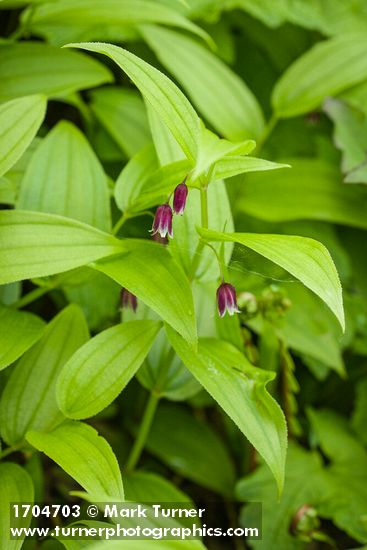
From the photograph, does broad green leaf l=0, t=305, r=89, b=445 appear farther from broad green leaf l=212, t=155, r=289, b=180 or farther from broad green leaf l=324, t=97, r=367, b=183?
broad green leaf l=324, t=97, r=367, b=183

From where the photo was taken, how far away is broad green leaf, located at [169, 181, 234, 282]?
111 cm

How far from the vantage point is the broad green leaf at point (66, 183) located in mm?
1211

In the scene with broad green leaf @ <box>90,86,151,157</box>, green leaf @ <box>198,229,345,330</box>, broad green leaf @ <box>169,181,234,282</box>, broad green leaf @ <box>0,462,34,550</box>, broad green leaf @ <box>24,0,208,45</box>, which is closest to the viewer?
green leaf @ <box>198,229,345,330</box>

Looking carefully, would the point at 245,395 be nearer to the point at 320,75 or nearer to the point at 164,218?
the point at 164,218

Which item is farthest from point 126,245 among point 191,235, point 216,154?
point 216,154

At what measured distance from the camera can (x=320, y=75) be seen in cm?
171

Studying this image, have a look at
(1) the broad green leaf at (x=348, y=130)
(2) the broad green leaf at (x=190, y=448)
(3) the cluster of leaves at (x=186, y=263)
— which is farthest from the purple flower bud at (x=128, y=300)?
(1) the broad green leaf at (x=348, y=130)

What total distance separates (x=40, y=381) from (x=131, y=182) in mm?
357

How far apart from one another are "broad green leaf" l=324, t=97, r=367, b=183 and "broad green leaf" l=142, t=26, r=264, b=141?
0.18m

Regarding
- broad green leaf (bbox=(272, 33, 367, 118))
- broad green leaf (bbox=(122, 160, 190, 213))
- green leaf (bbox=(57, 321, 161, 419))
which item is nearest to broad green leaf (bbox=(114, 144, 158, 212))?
broad green leaf (bbox=(122, 160, 190, 213))

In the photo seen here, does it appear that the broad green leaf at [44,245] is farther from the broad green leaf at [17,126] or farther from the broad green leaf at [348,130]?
the broad green leaf at [348,130]

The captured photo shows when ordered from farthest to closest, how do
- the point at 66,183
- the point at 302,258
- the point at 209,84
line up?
the point at 209,84
the point at 66,183
the point at 302,258

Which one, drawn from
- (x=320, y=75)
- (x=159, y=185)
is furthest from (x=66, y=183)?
(x=320, y=75)

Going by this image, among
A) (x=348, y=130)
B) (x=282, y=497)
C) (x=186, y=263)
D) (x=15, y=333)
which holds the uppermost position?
(x=348, y=130)
